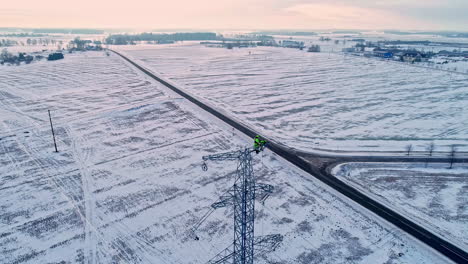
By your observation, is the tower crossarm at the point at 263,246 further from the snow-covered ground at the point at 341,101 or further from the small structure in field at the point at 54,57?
the small structure in field at the point at 54,57

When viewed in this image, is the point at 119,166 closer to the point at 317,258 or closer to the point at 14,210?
the point at 14,210

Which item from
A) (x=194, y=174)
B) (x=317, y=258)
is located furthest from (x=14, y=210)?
(x=317, y=258)

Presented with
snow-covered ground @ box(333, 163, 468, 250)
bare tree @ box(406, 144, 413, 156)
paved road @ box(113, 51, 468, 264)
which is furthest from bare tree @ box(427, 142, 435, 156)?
snow-covered ground @ box(333, 163, 468, 250)

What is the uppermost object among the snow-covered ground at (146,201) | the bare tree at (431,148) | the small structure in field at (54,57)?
the small structure in field at (54,57)

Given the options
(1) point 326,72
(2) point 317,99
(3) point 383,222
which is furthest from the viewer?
(1) point 326,72

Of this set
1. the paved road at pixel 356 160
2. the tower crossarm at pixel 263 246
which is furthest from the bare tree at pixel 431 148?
A: the tower crossarm at pixel 263 246
